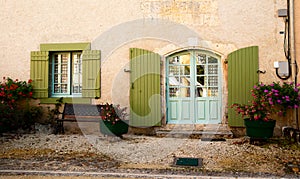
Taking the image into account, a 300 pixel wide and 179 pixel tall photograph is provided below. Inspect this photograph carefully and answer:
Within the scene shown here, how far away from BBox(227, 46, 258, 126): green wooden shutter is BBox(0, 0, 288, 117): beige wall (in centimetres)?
17

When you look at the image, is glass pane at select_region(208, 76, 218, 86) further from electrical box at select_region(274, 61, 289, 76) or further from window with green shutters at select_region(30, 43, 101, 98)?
window with green shutters at select_region(30, 43, 101, 98)

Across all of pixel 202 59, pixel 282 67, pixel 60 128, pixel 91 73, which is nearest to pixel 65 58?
pixel 91 73

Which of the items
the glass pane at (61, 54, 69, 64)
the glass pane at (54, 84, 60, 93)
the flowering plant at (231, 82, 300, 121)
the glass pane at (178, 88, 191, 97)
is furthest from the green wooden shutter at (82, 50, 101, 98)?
the flowering plant at (231, 82, 300, 121)

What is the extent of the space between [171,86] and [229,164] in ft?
9.52

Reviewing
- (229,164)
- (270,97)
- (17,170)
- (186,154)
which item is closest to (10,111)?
(17,170)

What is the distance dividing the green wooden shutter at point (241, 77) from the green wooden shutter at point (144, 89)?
162 centimetres

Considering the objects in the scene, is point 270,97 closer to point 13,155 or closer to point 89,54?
point 89,54

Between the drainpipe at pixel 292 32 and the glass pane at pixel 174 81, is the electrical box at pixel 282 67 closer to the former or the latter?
the drainpipe at pixel 292 32

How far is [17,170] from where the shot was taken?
140 inches

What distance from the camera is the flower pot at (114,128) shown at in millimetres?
5570

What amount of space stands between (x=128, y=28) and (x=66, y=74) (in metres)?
1.99

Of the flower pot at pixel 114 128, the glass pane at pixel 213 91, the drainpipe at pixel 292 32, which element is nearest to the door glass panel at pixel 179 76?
the glass pane at pixel 213 91

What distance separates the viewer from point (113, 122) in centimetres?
554

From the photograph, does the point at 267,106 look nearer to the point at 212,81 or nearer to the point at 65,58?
the point at 212,81
